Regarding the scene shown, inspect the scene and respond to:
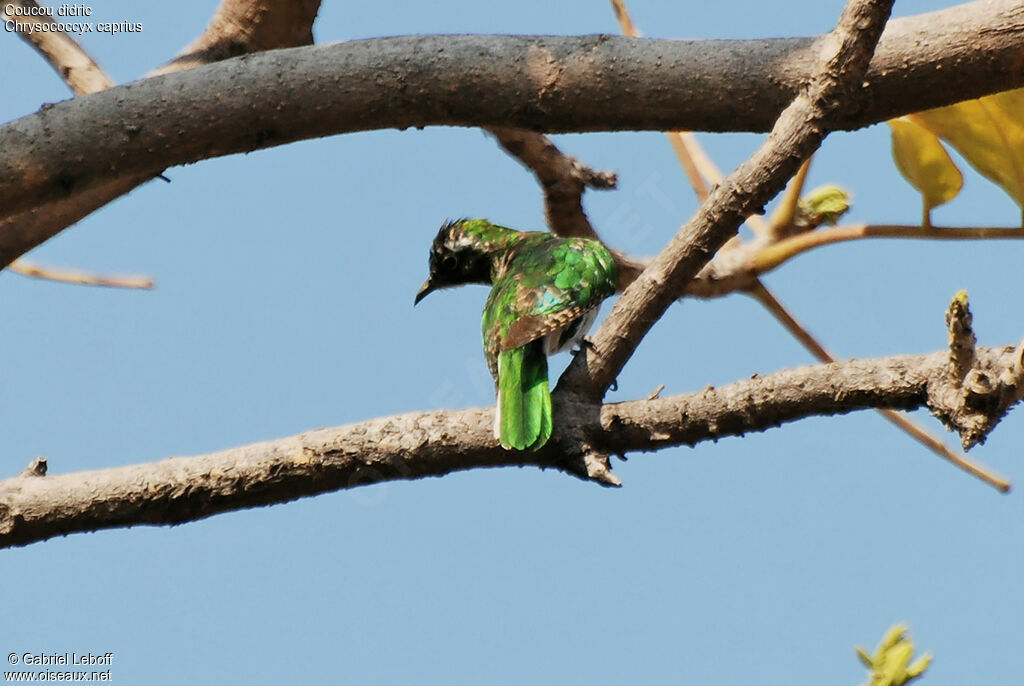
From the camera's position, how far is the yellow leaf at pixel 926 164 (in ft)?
13.8

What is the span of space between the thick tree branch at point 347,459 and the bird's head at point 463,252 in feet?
9.52

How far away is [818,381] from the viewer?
3000 mm

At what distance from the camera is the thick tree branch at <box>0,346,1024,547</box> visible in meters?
3.07

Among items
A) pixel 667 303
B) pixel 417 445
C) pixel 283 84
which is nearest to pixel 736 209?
pixel 667 303

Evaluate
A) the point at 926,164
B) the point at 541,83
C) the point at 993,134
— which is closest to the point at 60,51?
the point at 541,83

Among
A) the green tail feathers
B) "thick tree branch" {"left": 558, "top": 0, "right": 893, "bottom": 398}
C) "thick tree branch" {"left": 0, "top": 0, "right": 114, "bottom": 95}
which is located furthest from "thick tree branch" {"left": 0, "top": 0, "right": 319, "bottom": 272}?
"thick tree branch" {"left": 558, "top": 0, "right": 893, "bottom": 398}

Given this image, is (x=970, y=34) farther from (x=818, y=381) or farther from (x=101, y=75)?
(x=101, y=75)

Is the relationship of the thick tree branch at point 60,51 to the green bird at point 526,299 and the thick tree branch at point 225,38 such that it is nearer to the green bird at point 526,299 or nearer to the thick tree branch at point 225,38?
the thick tree branch at point 225,38

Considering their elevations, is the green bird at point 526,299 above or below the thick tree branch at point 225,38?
below

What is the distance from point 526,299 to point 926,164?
1.57 m

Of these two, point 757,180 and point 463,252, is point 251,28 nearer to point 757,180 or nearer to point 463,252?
point 463,252

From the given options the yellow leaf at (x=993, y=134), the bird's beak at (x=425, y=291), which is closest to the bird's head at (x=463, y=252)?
the bird's beak at (x=425, y=291)

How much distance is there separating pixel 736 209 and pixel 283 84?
1432mm

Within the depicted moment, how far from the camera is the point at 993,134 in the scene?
4.20m
